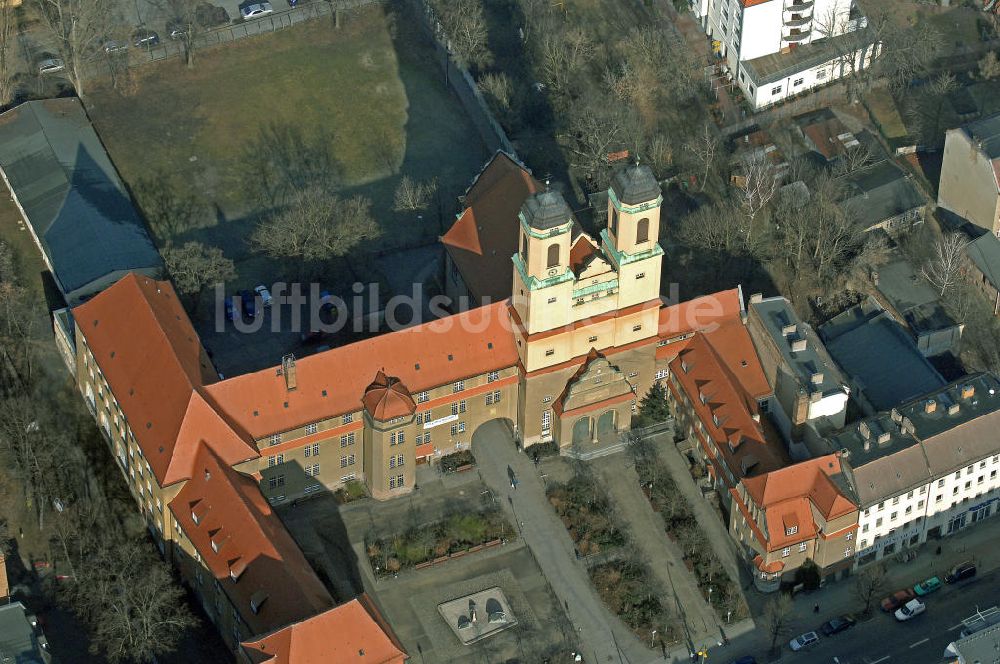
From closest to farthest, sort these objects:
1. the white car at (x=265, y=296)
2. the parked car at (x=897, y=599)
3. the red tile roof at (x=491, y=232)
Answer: the parked car at (x=897, y=599), the red tile roof at (x=491, y=232), the white car at (x=265, y=296)

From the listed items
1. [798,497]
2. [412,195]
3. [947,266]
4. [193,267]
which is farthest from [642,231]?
[193,267]

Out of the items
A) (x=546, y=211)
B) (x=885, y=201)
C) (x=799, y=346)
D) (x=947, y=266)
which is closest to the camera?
(x=546, y=211)

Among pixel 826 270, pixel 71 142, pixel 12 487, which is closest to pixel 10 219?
pixel 71 142

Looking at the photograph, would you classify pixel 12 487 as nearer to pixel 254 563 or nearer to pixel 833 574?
pixel 254 563

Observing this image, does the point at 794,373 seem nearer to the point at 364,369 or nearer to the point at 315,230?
the point at 364,369

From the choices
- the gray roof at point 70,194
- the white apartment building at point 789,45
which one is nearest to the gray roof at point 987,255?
the white apartment building at point 789,45

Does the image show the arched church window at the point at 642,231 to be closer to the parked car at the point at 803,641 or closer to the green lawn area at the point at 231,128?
the parked car at the point at 803,641
